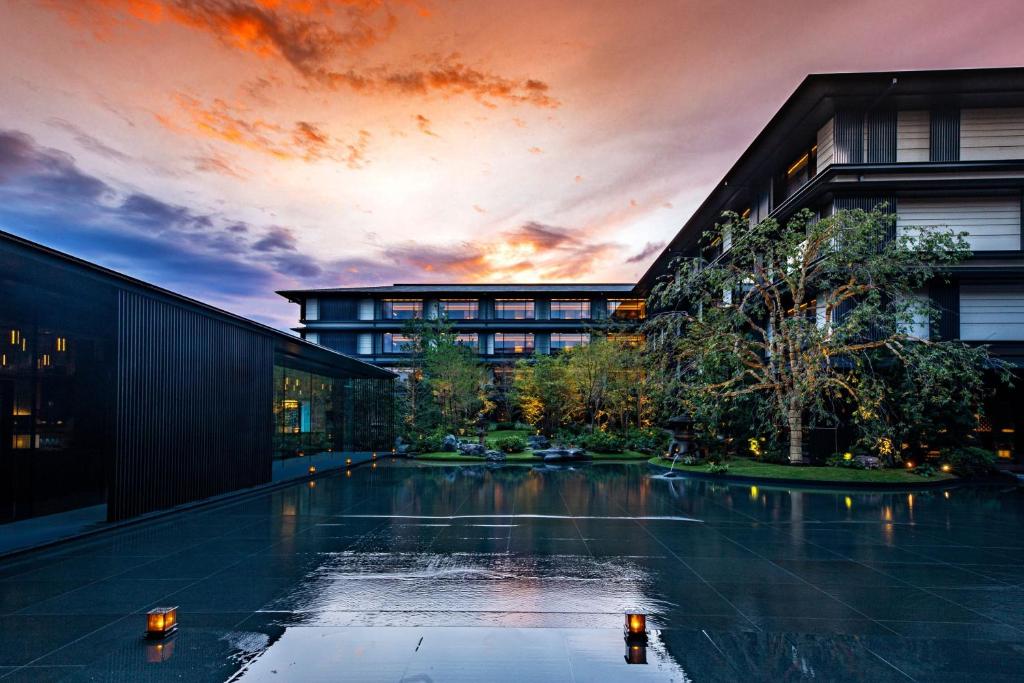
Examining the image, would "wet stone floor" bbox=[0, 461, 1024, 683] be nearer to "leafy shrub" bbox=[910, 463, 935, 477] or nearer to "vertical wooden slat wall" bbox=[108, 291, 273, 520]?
"vertical wooden slat wall" bbox=[108, 291, 273, 520]

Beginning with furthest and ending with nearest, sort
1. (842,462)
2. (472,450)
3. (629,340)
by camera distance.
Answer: (629,340) → (472,450) → (842,462)

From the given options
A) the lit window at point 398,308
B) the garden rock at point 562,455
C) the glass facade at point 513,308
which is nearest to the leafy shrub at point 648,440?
the garden rock at point 562,455

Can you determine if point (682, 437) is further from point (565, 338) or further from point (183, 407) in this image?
point (565, 338)

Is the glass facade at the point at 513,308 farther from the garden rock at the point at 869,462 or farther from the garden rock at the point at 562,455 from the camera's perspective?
the garden rock at the point at 869,462

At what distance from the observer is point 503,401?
54.0m

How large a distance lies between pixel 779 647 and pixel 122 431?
517 inches

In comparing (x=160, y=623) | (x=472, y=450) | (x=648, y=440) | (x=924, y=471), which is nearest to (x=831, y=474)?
(x=924, y=471)

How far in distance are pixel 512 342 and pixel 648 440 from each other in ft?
102

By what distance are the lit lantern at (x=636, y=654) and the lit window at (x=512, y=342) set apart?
54.0 metres

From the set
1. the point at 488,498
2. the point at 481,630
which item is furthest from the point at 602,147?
the point at 481,630

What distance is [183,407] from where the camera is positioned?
43.8 ft

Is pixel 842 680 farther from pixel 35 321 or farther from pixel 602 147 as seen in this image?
pixel 602 147

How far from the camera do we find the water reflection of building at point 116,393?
11.4 m

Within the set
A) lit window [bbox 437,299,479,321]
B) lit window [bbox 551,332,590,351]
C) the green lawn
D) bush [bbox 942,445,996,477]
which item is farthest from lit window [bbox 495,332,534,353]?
bush [bbox 942,445,996,477]
